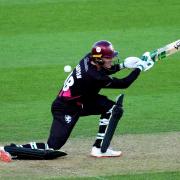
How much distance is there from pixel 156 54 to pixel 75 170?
2155 mm

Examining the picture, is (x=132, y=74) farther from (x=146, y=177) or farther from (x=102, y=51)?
(x=146, y=177)

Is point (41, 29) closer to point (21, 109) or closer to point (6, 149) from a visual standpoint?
point (21, 109)

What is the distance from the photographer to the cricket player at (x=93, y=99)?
9203 mm

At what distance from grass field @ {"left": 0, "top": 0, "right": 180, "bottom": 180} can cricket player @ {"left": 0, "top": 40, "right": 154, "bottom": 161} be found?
2.08ft

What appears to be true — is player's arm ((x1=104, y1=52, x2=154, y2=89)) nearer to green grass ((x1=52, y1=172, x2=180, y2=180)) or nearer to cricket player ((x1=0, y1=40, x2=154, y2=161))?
Result: cricket player ((x1=0, y1=40, x2=154, y2=161))

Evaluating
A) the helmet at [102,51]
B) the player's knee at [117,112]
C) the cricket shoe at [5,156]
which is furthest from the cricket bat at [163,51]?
the cricket shoe at [5,156]

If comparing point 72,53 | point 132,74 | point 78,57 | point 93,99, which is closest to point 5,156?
point 93,99

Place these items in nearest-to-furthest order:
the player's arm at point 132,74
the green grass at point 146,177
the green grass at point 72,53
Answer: the green grass at point 146,177 → the player's arm at point 132,74 → the green grass at point 72,53

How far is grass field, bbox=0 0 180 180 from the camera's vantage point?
438 inches

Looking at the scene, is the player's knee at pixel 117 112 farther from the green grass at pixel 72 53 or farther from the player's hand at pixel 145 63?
the green grass at pixel 72 53

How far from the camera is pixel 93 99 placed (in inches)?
375

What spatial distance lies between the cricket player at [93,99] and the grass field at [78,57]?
0.63 m

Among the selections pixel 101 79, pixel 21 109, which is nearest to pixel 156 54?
pixel 101 79

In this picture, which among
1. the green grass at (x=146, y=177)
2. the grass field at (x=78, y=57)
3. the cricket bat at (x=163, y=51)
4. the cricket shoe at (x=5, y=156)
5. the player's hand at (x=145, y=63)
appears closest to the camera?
the green grass at (x=146, y=177)
